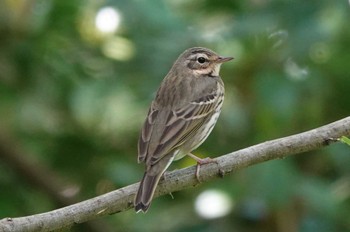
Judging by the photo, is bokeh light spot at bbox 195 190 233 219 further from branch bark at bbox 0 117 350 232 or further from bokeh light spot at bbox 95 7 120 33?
branch bark at bbox 0 117 350 232

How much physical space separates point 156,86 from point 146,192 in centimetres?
197

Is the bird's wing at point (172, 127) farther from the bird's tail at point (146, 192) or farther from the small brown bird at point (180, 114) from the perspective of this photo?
the bird's tail at point (146, 192)

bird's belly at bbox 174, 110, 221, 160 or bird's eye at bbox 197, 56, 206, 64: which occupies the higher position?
bird's eye at bbox 197, 56, 206, 64

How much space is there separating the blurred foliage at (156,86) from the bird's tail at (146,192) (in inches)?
58.0

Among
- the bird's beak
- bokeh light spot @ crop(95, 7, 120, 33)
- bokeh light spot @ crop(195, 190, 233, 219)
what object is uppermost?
bokeh light spot @ crop(95, 7, 120, 33)

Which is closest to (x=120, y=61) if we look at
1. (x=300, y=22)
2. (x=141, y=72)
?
(x=141, y=72)

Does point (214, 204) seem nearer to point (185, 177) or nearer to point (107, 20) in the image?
point (107, 20)

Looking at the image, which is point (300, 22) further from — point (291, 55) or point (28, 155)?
point (28, 155)

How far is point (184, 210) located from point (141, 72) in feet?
4.27

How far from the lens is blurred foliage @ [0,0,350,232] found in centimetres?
777

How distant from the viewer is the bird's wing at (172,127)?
681cm

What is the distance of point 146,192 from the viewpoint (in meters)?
6.18

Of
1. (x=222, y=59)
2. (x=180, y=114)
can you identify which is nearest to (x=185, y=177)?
(x=180, y=114)

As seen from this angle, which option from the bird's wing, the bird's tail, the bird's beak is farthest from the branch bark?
the bird's beak
